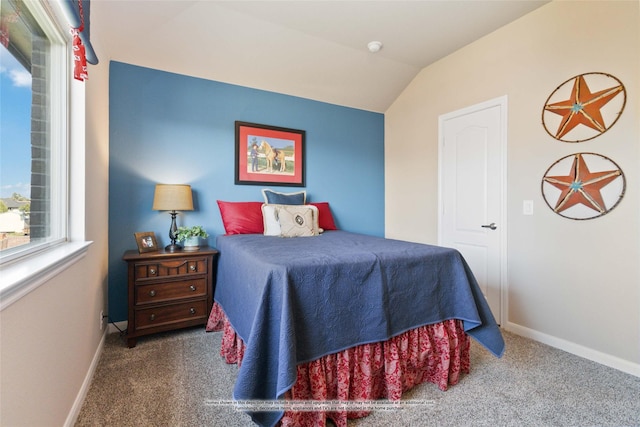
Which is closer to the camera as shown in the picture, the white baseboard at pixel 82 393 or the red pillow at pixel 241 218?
the white baseboard at pixel 82 393

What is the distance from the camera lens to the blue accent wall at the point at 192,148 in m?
2.42

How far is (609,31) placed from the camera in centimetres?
188

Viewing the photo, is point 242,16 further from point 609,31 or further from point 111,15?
point 609,31

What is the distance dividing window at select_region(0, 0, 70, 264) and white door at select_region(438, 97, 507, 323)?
3.08 m

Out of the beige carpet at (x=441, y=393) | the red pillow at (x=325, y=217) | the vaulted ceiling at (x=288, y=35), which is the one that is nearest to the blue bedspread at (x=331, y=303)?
the beige carpet at (x=441, y=393)

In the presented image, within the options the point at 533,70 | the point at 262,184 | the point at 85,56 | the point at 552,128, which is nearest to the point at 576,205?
the point at 552,128

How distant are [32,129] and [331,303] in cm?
155

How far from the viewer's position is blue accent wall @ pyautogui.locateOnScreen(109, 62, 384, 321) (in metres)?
2.42

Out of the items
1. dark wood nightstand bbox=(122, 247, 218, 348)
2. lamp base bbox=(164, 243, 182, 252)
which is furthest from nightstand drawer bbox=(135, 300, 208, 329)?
lamp base bbox=(164, 243, 182, 252)

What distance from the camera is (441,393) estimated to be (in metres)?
1.58

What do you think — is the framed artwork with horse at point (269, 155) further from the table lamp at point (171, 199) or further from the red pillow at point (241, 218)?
the table lamp at point (171, 199)

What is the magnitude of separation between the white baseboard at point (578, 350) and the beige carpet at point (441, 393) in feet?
0.22

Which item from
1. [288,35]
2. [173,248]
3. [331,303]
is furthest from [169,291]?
[288,35]

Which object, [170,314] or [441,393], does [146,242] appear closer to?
[170,314]
